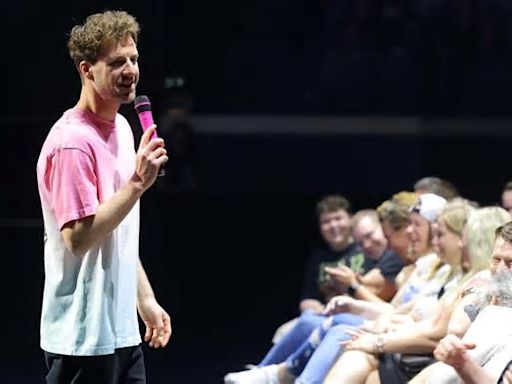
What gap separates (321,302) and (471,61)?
3.10m

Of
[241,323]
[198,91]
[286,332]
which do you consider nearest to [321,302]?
[286,332]

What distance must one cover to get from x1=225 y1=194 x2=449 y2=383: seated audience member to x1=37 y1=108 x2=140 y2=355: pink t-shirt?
226cm

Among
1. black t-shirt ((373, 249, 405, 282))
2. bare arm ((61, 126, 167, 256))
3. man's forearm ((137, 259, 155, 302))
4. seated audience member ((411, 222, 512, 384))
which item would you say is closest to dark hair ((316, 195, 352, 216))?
black t-shirt ((373, 249, 405, 282))

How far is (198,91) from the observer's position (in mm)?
9422

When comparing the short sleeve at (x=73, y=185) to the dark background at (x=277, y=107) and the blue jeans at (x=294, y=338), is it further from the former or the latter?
the dark background at (x=277, y=107)

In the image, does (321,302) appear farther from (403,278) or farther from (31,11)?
(31,11)

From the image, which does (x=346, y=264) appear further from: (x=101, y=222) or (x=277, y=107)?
(x=101, y=222)

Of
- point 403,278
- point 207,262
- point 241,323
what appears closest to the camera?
point 403,278

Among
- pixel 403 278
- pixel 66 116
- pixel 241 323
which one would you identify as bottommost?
pixel 241 323

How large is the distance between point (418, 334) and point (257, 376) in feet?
3.61

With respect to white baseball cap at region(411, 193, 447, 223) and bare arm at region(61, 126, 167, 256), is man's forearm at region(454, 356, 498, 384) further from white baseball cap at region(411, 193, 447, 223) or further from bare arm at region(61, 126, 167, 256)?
white baseball cap at region(411, 193, 447, 223)

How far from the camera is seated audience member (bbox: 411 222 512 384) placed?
12.0 ft

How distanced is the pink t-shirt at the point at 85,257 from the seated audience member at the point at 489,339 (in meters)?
0.78

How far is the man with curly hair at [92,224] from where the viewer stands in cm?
354
